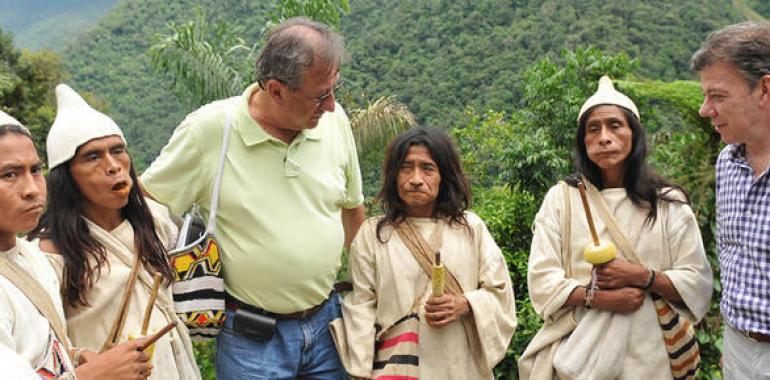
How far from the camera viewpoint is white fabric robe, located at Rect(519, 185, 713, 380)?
3209mm

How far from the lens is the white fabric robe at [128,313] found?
2.65 meters

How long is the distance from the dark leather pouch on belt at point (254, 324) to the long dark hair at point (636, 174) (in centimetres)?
141

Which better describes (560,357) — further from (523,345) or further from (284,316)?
(523,345)

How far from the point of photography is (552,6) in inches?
700

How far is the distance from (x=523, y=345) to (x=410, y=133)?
2.27m

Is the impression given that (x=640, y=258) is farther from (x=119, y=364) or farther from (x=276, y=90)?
(x=119, y=364)

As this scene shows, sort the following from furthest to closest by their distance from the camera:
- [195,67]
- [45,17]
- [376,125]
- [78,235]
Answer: [45,17]
[195,67]
[376,125]
[78,235]

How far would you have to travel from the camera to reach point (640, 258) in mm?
3234

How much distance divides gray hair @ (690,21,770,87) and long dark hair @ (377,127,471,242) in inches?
43.0

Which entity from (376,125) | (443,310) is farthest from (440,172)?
(376,125)

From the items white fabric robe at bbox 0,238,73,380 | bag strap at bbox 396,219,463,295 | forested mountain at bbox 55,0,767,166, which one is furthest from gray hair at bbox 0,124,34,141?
forested mountain at bbox 55,0,767,166

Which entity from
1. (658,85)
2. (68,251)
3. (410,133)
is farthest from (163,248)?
(658,85)

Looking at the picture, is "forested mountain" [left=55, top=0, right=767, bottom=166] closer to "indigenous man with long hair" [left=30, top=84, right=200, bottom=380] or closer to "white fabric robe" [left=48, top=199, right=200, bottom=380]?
"indigenous man with long hair" [left=30, top=84, right=200, bottom=380]

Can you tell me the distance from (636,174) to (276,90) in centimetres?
152
